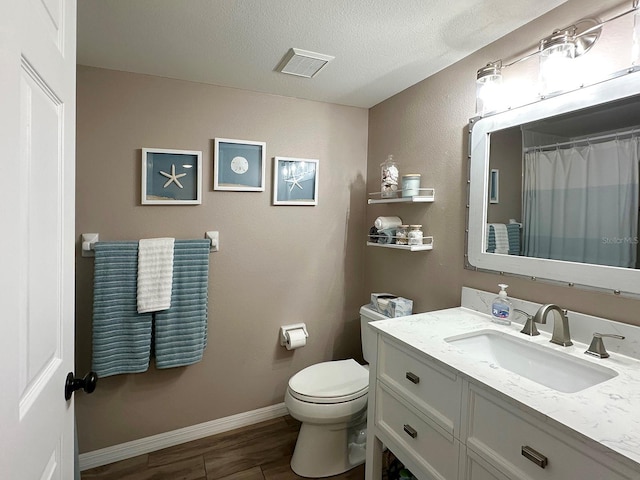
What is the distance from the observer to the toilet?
5.51 feet

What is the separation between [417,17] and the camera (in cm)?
137

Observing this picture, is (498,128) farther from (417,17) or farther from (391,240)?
(391,240)

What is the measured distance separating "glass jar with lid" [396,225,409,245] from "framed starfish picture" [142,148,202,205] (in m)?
1.21

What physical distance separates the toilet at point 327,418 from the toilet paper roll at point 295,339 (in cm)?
30

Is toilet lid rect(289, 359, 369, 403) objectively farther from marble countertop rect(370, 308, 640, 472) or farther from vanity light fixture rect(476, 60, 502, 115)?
vanity light fixture rect(476, 60, 502, 115)

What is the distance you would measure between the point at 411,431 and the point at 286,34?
1733 millimetres

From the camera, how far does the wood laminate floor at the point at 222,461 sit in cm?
Result: 178

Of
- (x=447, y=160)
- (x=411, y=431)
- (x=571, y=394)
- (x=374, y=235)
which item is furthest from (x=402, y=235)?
(x=571, y=394)

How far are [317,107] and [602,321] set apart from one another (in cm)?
194

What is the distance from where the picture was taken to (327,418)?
1.67m

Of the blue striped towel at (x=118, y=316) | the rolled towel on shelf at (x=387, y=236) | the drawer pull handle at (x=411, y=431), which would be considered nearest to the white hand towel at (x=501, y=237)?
the rolled towel on shelf at (x=387, y=236)

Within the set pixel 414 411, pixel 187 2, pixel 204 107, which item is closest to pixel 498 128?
pixel 414 411

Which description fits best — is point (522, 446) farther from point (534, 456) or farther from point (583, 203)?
point (583, 203)

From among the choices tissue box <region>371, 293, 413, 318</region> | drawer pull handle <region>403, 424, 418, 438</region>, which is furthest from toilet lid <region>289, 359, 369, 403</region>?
drawer pull handle <region>403, 424, 418, 438</region>
